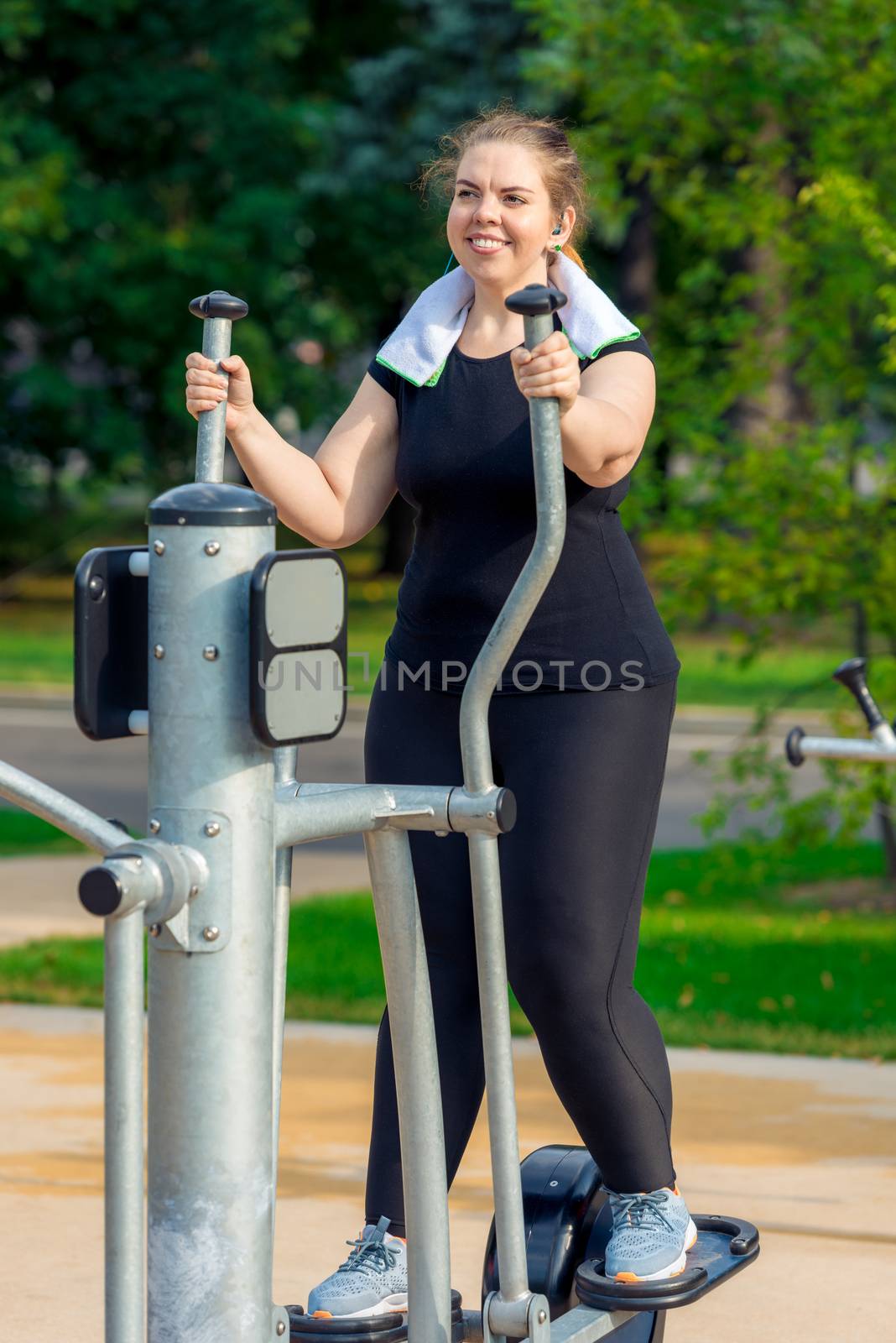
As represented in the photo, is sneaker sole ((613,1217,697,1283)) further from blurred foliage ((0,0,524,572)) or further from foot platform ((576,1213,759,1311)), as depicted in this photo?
blurred foliage ((0,0,524,572))

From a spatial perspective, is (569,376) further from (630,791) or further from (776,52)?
(776,52)

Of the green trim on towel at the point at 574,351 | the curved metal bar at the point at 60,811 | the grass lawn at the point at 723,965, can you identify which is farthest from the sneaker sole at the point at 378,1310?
the grass lawn at the point at 723,965

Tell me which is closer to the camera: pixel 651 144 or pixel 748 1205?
pixel 748 1205

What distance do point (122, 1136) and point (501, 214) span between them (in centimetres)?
126

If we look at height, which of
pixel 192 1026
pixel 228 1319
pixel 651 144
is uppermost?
pixel 651 144

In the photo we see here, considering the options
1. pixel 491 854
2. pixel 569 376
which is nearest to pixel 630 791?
pixel 491 854

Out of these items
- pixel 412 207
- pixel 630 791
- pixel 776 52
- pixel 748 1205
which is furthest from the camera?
pixel 412 207

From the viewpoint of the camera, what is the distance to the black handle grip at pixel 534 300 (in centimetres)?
192

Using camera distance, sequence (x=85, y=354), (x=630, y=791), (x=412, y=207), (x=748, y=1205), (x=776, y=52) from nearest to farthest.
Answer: (x=630, y=791) < (x=748, y=1205) < (x=776, y=52) < (x=412, y=207) < (x=85, y=354)

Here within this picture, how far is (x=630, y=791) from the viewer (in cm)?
260

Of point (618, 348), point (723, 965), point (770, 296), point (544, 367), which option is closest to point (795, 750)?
point (618, 348)

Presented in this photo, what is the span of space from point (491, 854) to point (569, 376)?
52 cm

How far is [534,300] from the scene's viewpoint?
6.29ft

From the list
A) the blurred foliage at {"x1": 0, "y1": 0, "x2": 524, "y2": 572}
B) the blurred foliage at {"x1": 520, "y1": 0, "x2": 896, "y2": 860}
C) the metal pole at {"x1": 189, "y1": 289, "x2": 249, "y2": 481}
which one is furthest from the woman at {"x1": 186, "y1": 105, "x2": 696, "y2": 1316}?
the blurred foliage at {"x1": 0, "y1": 0, "x2": 524, "y2": 572}
